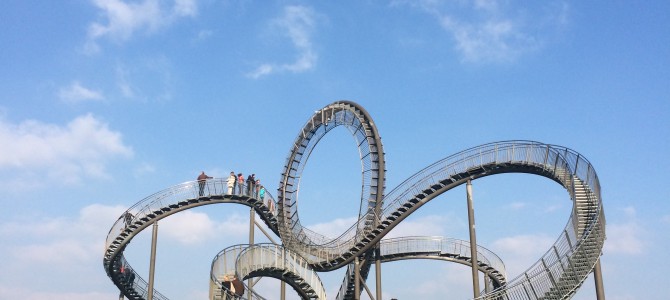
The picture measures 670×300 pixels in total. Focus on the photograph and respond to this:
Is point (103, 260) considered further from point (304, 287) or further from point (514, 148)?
point (514, 148)

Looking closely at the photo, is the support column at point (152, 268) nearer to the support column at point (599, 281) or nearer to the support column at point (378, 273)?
the support column at point (378, 273)

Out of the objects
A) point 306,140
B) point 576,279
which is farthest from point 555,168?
point 306,140

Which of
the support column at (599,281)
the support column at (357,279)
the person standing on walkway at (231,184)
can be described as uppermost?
the person standing on walkway at (231,184)

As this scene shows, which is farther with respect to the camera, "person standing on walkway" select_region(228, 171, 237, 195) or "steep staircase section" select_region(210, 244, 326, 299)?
"person standing on walkway" select_region(228, 171, 237, 195)

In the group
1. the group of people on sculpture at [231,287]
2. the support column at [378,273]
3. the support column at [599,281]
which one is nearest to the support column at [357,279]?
the support column at [378,273]

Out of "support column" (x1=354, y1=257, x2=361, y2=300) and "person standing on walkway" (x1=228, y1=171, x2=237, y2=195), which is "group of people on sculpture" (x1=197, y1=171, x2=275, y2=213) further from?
"support column" (x1=354, y1=257, x2=361, y2=300)

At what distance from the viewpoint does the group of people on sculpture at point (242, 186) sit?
27.0 m

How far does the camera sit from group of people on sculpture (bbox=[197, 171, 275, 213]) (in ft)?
88.5

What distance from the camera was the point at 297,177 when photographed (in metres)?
29.8

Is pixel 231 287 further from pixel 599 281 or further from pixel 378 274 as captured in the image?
pixel 599 281

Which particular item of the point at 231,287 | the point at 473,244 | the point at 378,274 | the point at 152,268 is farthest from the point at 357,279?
the point at 152,268

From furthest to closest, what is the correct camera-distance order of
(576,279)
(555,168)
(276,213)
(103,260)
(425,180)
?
1. (276,213)
2. (103,260)
3. (425,180)
4. (555,168)
5. (576,279)

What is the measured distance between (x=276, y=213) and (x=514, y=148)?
11762 millimetres

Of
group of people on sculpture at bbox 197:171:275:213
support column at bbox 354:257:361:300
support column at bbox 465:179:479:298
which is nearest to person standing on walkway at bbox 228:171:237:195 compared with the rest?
group of people on sculpture at bbox 197:171:275:213
